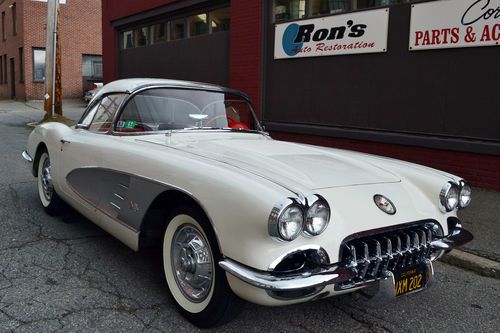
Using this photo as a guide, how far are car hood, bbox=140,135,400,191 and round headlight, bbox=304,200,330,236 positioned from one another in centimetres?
13

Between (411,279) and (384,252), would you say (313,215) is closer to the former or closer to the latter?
(384,252)

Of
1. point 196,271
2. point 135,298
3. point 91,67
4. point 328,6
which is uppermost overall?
point 91,67

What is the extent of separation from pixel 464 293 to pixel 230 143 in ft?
6.65

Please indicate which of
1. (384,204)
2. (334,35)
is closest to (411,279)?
(384,204)

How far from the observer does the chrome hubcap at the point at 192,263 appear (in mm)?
2785

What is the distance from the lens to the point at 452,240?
118 inches

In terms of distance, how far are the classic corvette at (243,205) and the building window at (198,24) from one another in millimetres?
7299

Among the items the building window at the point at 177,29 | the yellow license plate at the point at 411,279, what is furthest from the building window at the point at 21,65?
the yellow license plate at the point at 411,279

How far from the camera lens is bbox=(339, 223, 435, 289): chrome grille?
2.52 metres

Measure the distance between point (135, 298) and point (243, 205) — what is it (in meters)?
1.23

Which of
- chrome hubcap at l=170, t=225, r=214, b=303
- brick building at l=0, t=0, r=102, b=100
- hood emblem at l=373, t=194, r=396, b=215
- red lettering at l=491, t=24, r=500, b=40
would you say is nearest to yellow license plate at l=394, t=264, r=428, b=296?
hood emblem at l=373, t=194, r=396, b=215

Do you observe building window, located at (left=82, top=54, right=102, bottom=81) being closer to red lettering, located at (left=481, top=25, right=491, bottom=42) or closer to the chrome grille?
red lettering, located at (left=481, top=25, right=491, bottom=42)

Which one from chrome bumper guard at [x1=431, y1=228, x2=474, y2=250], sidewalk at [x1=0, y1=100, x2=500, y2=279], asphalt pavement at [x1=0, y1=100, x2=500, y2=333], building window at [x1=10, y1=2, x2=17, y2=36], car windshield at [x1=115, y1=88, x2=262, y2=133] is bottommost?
asphalt pavement at [x1=0, y1=100, x2=500, y2=333]

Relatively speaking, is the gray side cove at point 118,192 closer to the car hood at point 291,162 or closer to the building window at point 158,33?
the car hood at point 291,162
